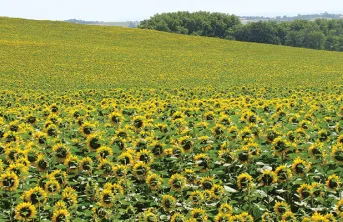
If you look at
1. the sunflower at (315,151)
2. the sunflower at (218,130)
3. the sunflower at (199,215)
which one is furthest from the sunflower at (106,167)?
the sunflower at (315,151)

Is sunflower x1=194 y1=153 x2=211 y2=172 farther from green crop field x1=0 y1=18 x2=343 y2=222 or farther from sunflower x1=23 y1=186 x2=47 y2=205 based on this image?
sunflower x1=23 y1=186 x2=47 y2=205

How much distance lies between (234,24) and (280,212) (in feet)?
340

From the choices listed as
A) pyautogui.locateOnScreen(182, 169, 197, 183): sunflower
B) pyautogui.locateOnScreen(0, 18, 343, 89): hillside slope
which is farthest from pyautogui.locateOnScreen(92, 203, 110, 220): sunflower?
pyautogui.locateOnScreen(0, 18, 343, 89): hillside slope

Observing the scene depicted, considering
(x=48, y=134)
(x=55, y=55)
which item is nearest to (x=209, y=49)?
(x=55, y=55)

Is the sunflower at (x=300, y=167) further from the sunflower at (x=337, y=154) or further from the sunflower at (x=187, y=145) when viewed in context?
the sunflower at (x=187, y=145)

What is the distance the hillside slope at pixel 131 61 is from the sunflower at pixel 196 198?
65.0 ft

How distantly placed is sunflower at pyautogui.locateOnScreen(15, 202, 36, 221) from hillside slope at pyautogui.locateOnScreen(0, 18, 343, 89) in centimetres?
1959

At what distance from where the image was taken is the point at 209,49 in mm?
50781

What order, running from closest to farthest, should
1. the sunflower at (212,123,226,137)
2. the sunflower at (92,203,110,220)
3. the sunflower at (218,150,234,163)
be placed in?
1. the sunflower at (92,203,110,220)
2. the sunflower at (218,150,234,163)
3. the sunflower at (212,123,226,137)

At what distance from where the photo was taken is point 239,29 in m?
99.6

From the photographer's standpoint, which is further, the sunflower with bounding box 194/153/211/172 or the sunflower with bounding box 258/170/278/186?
the sunflower with bounding box 194/153/211/172

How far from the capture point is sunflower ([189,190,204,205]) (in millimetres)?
4605

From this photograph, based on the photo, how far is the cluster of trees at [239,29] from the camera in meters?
96.3

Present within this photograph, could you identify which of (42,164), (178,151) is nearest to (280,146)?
(178,151)
